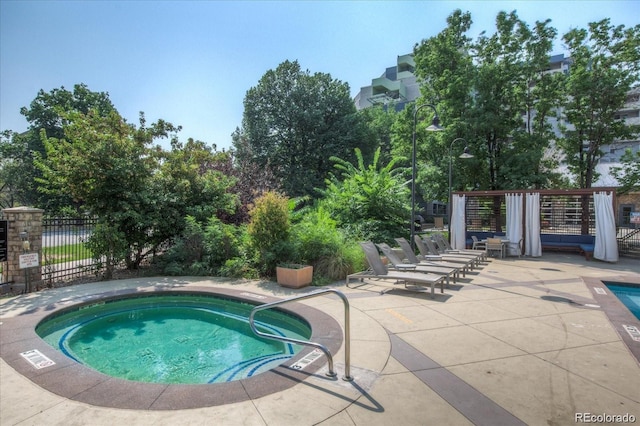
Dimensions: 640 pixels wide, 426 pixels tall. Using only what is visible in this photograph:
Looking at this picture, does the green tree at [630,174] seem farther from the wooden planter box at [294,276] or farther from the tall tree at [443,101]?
the wooden planter box at [294,276]

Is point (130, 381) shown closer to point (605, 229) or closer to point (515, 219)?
point (515, 219)

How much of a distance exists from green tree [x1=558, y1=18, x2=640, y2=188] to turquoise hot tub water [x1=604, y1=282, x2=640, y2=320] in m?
13.2

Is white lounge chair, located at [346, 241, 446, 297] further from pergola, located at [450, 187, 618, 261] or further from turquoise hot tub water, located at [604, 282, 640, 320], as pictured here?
pergola, located at [450, 187, 618, 261]

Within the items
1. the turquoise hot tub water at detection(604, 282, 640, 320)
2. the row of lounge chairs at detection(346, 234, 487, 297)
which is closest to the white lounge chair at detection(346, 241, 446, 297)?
the row of lounge chairs at detection(346, 234, 487, 297)

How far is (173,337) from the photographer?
5.95m

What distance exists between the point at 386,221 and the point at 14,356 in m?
12.2

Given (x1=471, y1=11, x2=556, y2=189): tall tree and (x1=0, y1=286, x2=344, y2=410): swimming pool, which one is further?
(x1=471, y1=11, x2=556, y2=189): tall tree

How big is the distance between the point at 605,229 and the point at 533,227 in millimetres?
2392

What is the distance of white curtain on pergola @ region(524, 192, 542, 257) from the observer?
14.5m

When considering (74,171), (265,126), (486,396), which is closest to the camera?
(486,396)

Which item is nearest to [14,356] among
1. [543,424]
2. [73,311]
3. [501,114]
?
[73,311]

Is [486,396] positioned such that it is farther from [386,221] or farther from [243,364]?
[386,221]

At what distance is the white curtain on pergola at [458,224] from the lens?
52.2 ft

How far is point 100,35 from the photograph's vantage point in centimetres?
972
